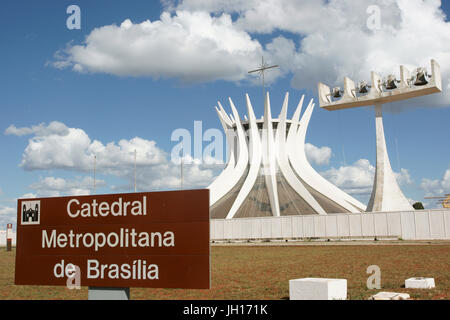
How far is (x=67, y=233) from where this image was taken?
652 cm

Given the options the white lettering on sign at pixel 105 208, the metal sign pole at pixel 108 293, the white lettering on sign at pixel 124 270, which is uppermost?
the white lettering on sign at pixel 105 208

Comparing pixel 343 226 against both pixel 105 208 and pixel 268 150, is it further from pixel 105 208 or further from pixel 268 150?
pixel 105 208

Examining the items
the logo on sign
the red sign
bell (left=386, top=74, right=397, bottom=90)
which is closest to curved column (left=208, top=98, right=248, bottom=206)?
bell (left=386, top=74, right=397, bottom=90)

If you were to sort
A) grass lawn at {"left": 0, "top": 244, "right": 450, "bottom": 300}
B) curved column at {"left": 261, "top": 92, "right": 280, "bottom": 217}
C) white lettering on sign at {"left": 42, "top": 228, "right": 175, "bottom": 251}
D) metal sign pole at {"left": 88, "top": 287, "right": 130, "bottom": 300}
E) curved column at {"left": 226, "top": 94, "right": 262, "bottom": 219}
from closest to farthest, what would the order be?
white lettering on sign at {"left": 42, "top": 228, "right": 175, "bottom": 251} < metal sign pole at {"left": 88, "top": 287, "right": 130, "bottom": 300} < grass lawn at {"left": 0, "top": 244, "right": 450, "bottom": 300} < curved column at {"left": 261, "top": 92, "right": 280, "bottom": 217} < curved column at {"left": 226, "top": 94, "right": 262, "bottom": 219}

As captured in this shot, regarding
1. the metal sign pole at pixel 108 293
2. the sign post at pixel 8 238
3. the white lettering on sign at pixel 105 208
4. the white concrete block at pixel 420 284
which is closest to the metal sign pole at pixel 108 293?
the metal sign pole at pixel 108 293

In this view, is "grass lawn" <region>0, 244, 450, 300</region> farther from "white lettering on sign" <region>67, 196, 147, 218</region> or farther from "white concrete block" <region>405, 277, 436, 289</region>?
"white lettering on sign" <region>67, 196, 147, 218</region>

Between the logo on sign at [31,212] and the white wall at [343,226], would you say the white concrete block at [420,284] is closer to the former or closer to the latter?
the logo on sign at [31,212]

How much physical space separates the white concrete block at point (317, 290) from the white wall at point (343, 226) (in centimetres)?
2415

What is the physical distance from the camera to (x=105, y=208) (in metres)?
6.35

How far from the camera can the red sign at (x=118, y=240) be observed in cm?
593

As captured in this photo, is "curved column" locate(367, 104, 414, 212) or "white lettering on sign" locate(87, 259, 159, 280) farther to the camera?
"curved column" locate(367, 104, 414, 212)

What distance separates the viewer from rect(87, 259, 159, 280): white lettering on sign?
6016 mm
